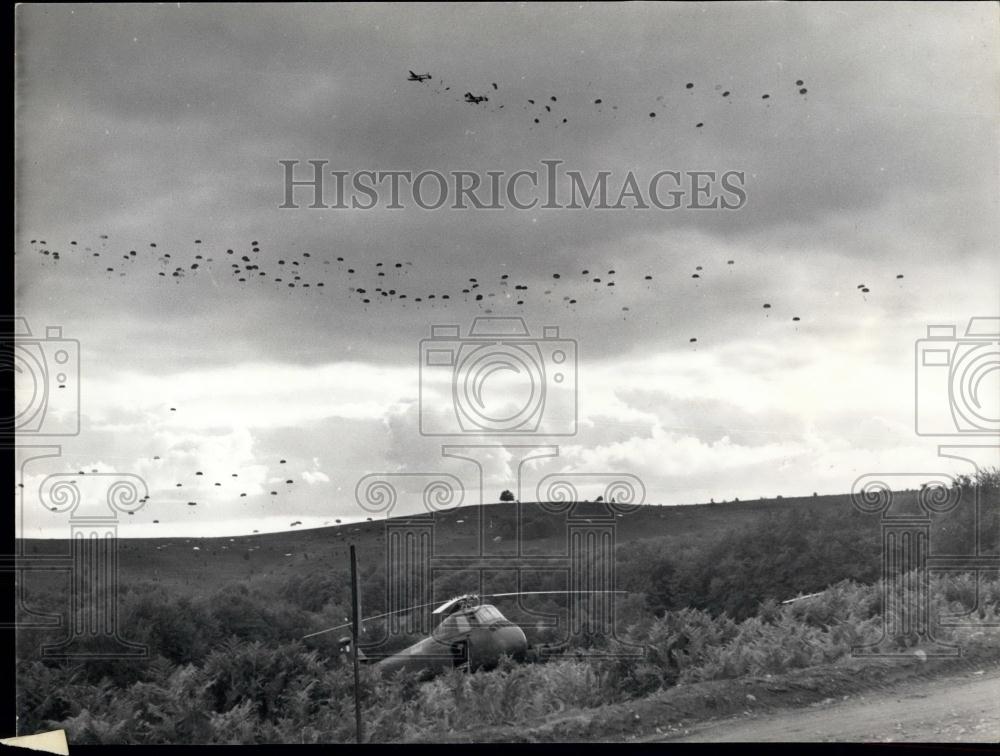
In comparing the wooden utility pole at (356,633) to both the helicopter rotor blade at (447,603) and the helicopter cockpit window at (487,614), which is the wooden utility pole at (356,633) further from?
the helicopter cockpit window at (487,614)

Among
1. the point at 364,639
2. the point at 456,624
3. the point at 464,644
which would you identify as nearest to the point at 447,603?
the point at 456,624

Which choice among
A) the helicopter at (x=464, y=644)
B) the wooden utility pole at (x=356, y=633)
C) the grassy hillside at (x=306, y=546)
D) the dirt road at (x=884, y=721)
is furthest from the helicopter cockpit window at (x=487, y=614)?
the dirt road at (x=884, y=721)

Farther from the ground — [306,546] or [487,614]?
[306,546]

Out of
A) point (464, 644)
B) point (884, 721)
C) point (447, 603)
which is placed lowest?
point (884, 721)

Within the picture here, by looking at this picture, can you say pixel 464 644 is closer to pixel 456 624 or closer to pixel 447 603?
pixel 456 624

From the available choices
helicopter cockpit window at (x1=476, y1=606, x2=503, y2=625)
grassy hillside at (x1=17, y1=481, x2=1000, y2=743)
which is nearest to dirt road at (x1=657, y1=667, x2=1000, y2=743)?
grassy hillside at (x1=17, y1=481, x2=1000, y2=743)
